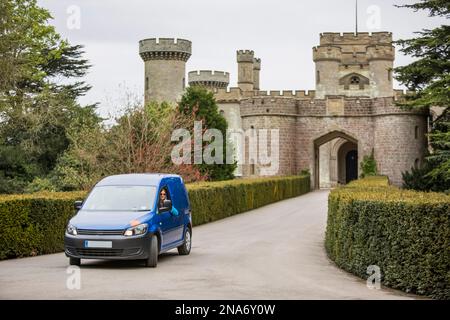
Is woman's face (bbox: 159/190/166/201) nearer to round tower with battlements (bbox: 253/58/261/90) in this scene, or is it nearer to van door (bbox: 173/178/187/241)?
van door (bbox: 173/178/187/241)

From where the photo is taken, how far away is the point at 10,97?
30953 millimetres

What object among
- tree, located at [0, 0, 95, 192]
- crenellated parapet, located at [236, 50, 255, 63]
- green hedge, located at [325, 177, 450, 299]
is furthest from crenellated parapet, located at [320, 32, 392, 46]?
green hedge, located at [325, 177, 450, 299]

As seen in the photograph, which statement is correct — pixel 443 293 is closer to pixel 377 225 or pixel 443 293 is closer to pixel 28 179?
pixel 377 225

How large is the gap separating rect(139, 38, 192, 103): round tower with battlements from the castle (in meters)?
0.08

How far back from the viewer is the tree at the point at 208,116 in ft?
134

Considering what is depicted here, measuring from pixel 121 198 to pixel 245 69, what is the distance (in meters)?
60.9

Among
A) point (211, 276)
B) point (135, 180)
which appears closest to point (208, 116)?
point (135, 180)

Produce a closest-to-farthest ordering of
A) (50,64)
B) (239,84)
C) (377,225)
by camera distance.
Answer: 1. (377,225)
2. (50,64)
3. (239,84)

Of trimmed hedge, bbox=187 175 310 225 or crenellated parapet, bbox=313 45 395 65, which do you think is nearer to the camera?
trimmed hedge, bbox=187 175 310 225

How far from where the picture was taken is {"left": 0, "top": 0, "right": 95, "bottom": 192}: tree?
29.6 metres

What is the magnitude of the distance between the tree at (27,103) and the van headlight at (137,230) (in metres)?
17.0

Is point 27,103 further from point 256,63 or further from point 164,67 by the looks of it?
point 256,63
